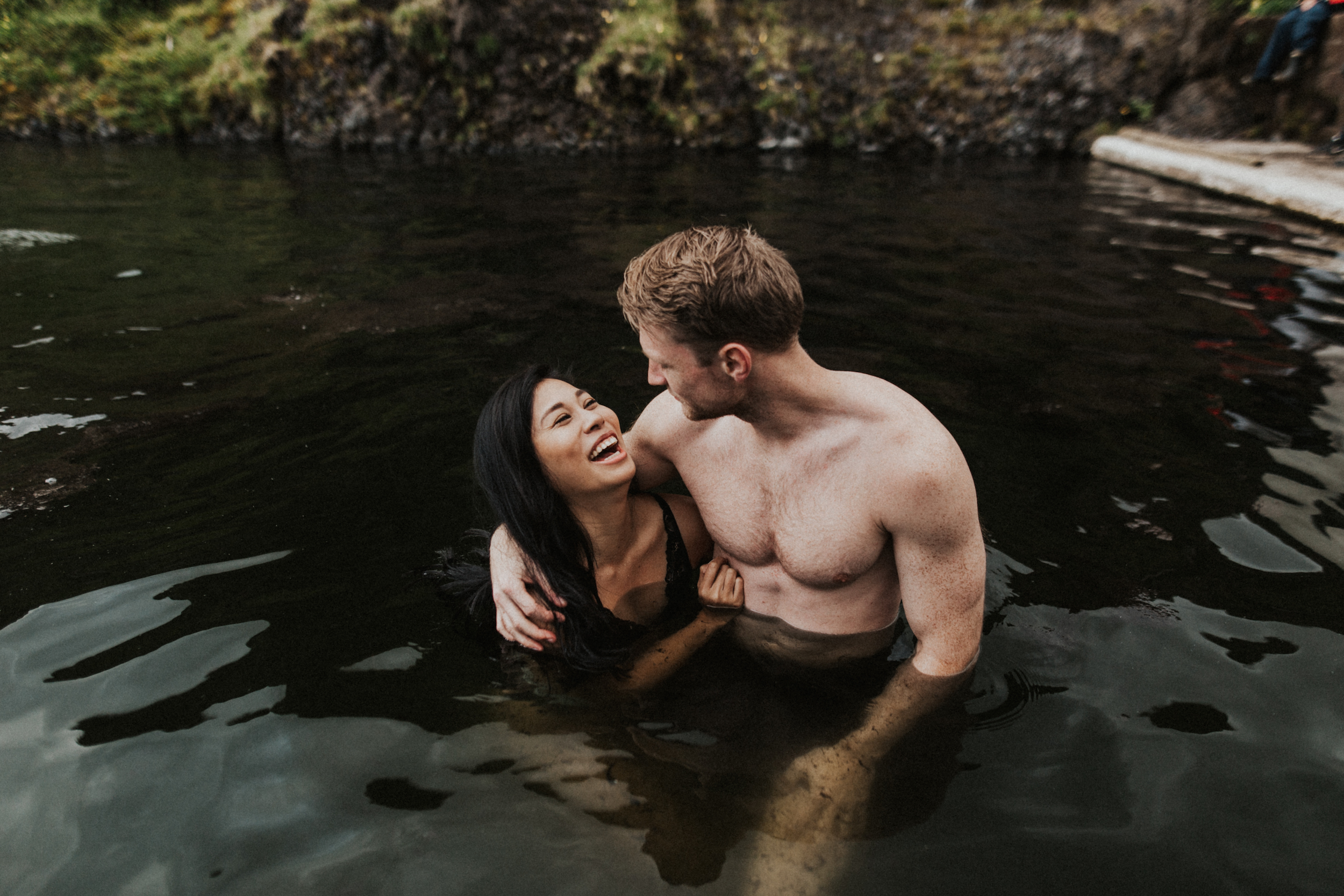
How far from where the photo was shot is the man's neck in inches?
107

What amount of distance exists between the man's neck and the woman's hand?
0.75m

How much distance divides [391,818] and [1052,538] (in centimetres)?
315

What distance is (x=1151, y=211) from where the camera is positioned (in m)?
10.8

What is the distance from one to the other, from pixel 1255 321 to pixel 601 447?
600 cm

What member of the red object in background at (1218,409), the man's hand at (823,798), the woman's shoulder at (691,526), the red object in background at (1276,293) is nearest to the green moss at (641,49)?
the red object in background at (1276,293)

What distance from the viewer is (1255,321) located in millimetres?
6590

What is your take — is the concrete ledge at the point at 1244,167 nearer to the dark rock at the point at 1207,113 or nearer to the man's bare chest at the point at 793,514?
the dark rock at the point at 1207,113

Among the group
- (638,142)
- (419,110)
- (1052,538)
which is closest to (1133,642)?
(1052,538)

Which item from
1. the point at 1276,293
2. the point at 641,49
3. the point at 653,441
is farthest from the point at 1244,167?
the point at 653,441

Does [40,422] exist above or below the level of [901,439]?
below

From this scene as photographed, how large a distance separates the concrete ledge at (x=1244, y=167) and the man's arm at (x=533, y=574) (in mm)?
9826

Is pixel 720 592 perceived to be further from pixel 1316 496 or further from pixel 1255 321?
pixel 1255 321

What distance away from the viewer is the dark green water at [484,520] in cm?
253

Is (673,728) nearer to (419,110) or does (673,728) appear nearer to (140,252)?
(140,252)
